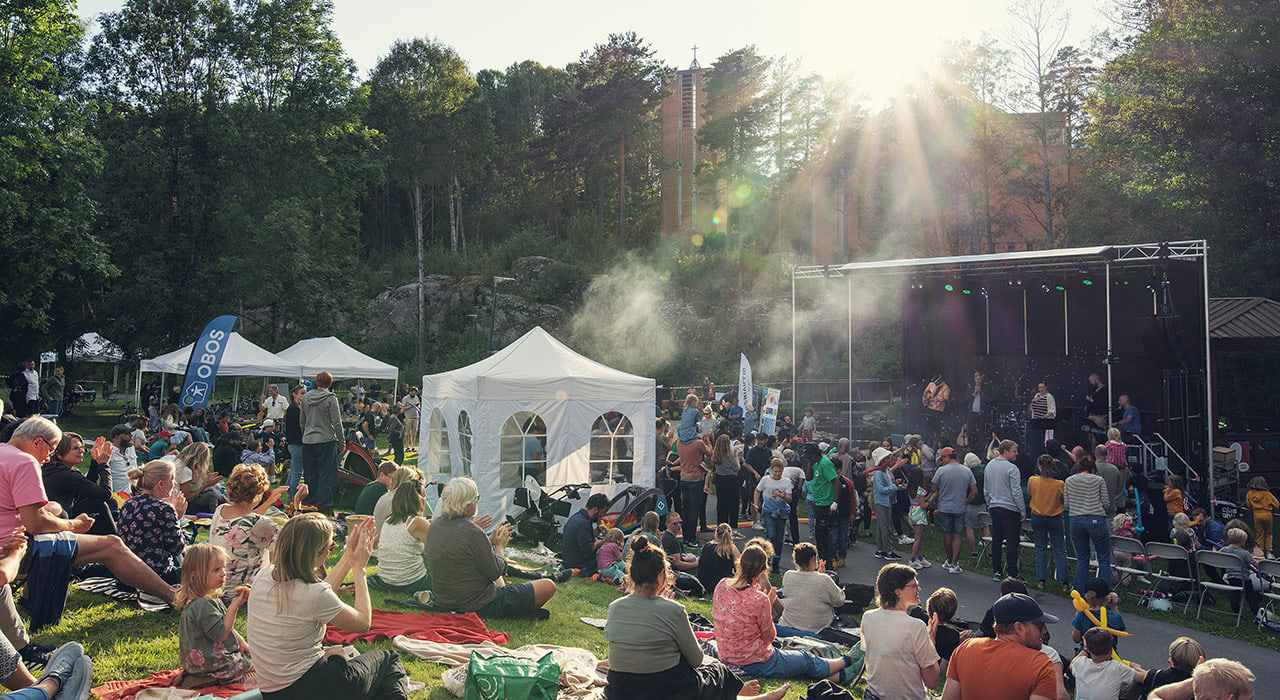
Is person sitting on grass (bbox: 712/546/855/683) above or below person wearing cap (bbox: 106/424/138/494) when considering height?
below

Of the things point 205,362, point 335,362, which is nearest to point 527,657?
point 205,362

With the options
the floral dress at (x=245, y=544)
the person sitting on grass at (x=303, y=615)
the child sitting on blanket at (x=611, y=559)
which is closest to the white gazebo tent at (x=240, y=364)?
the child sitting on blanket at (x=611, y=559)

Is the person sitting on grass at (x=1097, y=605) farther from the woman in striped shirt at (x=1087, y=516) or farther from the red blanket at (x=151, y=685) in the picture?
the red blanket at (x=151, y=685)

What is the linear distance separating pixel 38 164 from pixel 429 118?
85.5 feet

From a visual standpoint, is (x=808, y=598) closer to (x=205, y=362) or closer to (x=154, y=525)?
(x=154, y=525)

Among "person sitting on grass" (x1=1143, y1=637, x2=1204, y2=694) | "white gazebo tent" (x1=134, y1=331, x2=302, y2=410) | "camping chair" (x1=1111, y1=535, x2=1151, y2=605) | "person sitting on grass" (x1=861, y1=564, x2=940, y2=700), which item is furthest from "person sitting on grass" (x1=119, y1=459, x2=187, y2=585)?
"white gazebo tent" (x1=134, y1=331, x2=302, y2=410)

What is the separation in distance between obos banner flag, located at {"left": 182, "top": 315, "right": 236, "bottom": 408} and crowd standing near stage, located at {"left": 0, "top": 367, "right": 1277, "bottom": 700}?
736mm

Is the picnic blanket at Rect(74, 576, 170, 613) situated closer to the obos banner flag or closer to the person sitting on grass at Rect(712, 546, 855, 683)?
the person sitting on grass at Rect(712, 546, 855, 683)

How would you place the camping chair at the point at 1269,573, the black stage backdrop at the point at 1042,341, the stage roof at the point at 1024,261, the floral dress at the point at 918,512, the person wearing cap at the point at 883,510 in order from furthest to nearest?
1. the black stage backdrop at the point at 1042,341
2. the stage roof at the point at 1024,261
3. the person wearing cap at the point at 883,510
4. the floral dress at the point at 918,512
5. the camping chair at the point at 1269,573

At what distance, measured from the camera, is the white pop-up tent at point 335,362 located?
66.4ft

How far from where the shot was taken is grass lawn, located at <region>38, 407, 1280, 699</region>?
5.07 metres

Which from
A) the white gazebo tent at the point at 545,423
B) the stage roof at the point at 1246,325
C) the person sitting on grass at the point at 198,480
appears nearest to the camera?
the person sitting on grass at the point at 198,480

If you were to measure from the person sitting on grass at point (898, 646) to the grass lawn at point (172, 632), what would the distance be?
2.83ft

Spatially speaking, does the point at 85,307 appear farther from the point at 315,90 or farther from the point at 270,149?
the point at 315,90
